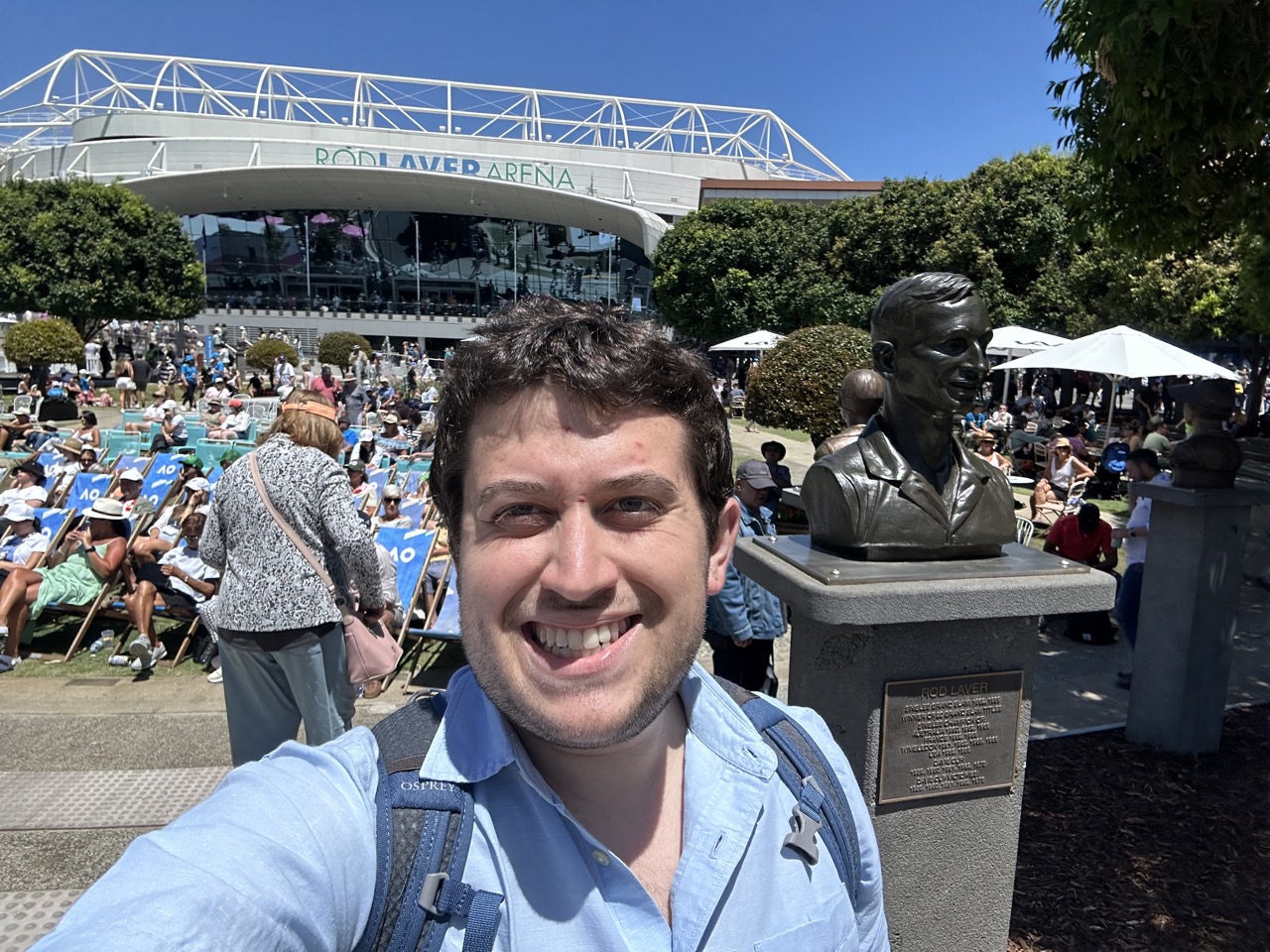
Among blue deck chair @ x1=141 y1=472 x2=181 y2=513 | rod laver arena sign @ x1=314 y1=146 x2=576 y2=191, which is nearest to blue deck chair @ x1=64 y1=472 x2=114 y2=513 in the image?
blue deck chair @ x1=141 y1=472 x2=181 y2=513

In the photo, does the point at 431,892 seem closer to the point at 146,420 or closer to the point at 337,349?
the point at 146,420

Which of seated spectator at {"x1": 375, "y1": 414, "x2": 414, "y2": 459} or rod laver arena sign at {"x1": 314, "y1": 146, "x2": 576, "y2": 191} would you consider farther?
rod laver arena sign at {"x1": 314, "y1": 146, "x2": 576, "y2": 191}

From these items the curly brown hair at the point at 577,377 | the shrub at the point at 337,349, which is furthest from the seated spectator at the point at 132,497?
the shrub at the point at 337,349

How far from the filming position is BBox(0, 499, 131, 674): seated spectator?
19.1ft

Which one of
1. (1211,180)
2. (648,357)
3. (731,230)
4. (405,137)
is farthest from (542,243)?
(648,357)

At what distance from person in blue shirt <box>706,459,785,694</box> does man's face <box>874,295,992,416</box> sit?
49.9 inches

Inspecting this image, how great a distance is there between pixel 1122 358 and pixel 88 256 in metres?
32.2

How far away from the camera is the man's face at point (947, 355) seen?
2.81 m

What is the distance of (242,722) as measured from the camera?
11.0 feet

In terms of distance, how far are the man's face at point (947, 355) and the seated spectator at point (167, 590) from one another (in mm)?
4993

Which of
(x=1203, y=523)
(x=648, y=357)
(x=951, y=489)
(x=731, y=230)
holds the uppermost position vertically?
(x=731, y=230)

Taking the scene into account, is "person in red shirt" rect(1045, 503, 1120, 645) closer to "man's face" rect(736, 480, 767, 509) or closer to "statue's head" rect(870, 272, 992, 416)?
"man's face" rect(736, 480, 767, 509)

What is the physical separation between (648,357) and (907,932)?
2.72 meters

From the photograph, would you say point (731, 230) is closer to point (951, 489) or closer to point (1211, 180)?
point (1211, 180)
